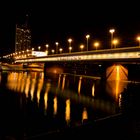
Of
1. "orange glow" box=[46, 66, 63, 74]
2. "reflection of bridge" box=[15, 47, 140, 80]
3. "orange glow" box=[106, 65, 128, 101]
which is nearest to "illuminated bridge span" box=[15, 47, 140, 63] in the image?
"reflection of bridge" box=[15, 47, 140, 80]

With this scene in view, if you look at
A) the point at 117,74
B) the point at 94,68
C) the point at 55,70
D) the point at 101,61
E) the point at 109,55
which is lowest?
the point at 117,74

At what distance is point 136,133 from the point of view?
34.1ft

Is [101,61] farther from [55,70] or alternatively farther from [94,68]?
[55,70]

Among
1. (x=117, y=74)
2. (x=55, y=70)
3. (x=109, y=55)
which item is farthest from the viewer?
(x=55, y=70)

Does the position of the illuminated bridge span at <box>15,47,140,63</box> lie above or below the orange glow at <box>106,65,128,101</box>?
above

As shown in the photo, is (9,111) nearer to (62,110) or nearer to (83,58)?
(62,110)

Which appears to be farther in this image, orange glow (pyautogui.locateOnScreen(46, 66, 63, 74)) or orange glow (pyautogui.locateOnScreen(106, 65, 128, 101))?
orange glow (pyautogui.locateOnScreen(46, 66, 63, 74))

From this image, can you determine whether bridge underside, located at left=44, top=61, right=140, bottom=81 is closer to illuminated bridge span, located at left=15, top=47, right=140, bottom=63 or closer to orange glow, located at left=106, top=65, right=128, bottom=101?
orange glow, located at left=106, top=65, right=128, bottom=101

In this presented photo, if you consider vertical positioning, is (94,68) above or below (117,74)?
above

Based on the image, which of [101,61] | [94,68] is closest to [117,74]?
[101,61]

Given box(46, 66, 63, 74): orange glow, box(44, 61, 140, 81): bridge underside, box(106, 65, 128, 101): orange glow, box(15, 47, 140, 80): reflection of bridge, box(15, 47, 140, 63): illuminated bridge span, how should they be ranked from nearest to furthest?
box(15, 47, 140, 63): illuminated bridge span
box(15, 47, 140, 80): reflection of bridge
box(44, 61, 140, 81): bridge underside
box(106, 65, 128, 101): orange glow
box(46, 66, 63, 74): orange glow

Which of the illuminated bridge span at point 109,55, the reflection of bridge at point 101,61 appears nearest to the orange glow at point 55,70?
the reflection of bridge at point 101,61

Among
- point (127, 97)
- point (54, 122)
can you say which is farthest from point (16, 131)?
point (127, 97)

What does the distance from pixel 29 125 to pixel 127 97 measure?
423 inches
